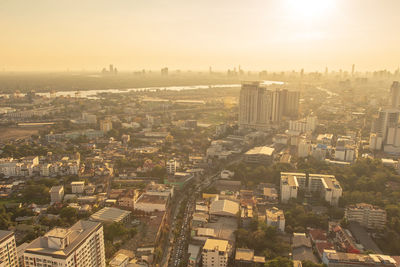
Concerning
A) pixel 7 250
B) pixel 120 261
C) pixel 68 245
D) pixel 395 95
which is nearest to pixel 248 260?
pixel 120 261

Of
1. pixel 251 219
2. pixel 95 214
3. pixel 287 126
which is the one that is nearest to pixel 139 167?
pixel 95 214

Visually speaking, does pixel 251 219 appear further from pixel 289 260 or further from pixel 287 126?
pixel 287 126

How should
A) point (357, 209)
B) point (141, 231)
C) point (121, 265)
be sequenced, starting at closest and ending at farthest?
point (121, 265), point (141, 231), point (357, 209)

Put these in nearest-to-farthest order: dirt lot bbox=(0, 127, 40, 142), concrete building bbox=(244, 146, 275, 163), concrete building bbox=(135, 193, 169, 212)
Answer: concrete building bbox=(135, 193, 169, 212) → concrete building bbox=(244, 146, 275, 163) → dirt lot bbox=(0, 127, 40, 142)

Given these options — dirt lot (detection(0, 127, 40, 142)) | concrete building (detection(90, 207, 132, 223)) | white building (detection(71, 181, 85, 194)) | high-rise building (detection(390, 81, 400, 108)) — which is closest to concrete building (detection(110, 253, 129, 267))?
concrete building (detection(90, 207, 132, 223))

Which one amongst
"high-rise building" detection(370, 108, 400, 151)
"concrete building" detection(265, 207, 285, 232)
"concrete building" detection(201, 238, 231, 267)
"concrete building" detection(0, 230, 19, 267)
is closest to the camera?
"concrete building" detection(0, 230, 19, 267)

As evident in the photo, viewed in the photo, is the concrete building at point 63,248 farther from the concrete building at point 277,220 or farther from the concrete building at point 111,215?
the concrete building at point 277,220

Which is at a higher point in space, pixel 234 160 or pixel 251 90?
pixel 251 90

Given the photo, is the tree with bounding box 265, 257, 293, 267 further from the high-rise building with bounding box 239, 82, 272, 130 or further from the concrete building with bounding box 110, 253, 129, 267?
the high-rise building with bounding box 239, 82, 272, 130

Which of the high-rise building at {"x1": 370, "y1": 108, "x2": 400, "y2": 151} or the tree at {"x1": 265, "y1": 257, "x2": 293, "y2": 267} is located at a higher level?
the high-rise building at {"x1": 370, "y1": 108, "x2": 400, "y2": 151}
